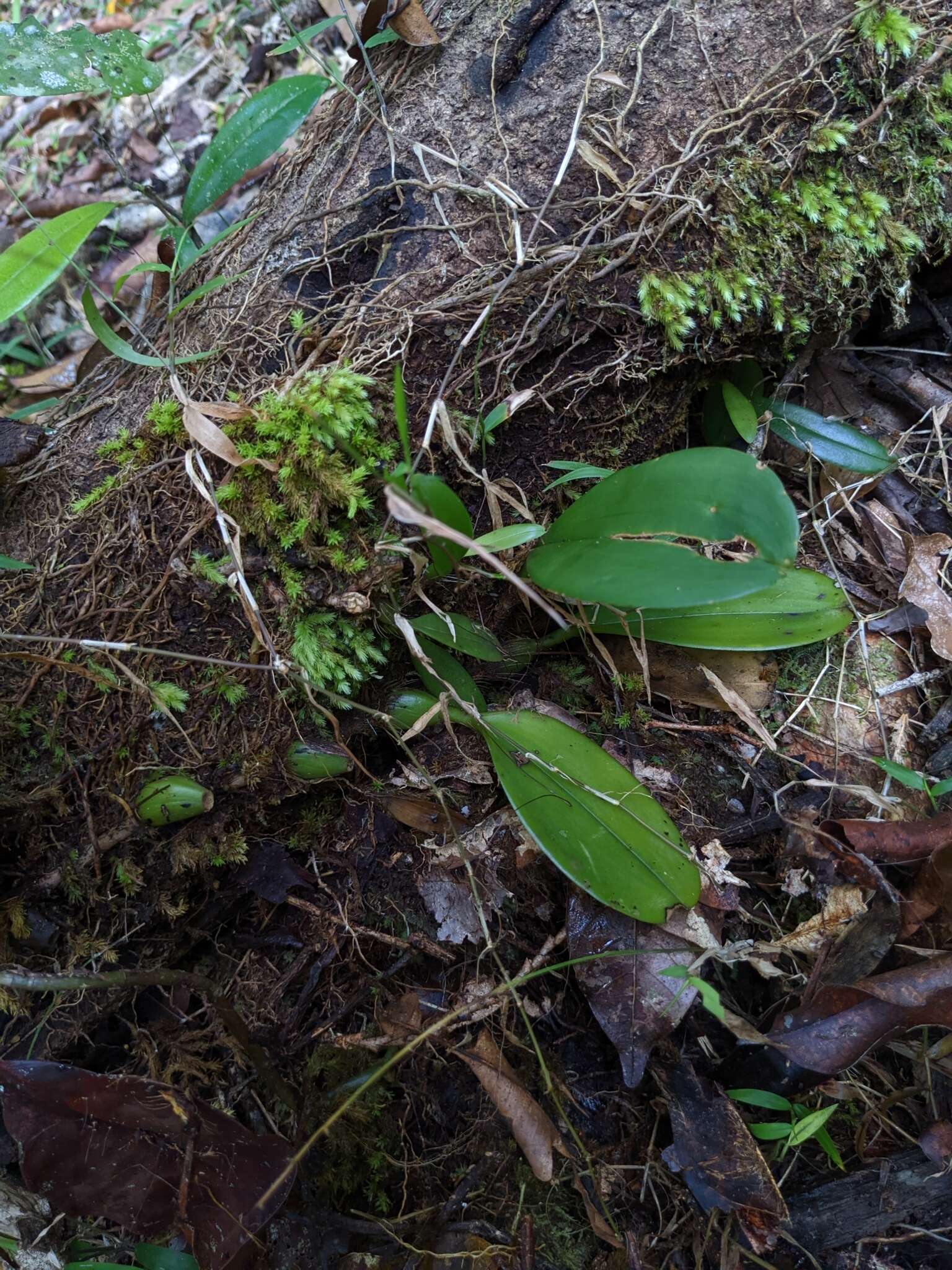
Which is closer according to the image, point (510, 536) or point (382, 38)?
point (510, 536)

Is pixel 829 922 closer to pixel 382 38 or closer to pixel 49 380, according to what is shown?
pixel 382 38

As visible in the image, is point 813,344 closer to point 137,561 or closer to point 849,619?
point 849,619

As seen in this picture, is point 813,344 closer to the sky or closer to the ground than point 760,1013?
closer to the sky

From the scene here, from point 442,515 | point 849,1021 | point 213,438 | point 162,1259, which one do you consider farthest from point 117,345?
point 849,1021

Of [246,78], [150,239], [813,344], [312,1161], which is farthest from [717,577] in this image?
[246,78]

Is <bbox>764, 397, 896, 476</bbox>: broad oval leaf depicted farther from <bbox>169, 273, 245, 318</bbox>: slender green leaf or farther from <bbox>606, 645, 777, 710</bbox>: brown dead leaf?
<bbox>169, 273, 245, 318</bbox>: slender green leaf

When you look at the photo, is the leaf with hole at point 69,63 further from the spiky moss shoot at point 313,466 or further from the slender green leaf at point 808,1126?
the slender green leaf at point 808,1126
